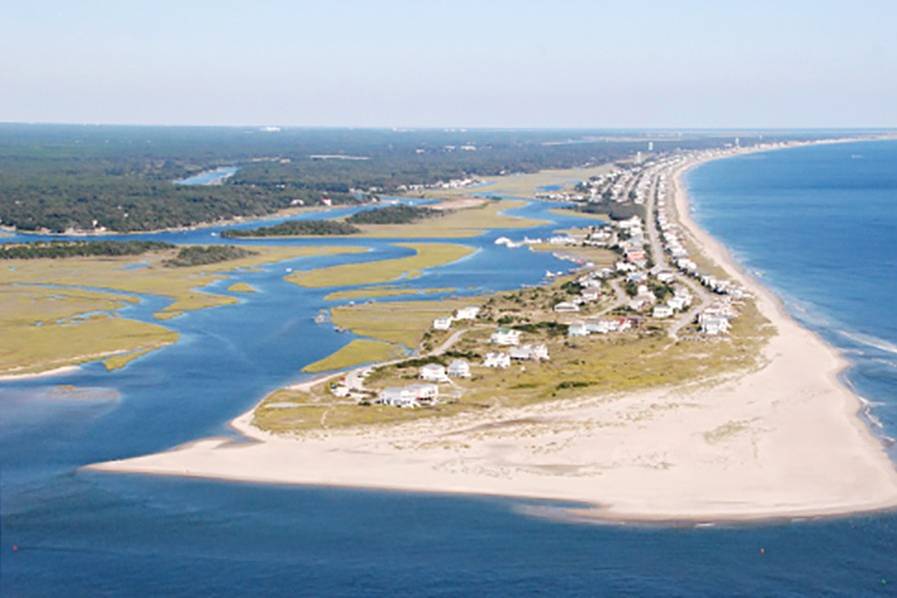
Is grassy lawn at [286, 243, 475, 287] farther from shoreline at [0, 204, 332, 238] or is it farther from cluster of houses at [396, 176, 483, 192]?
cluster of houses at [396, 176, 483, 192]

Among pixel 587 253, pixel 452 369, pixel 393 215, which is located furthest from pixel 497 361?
pixel 393 215

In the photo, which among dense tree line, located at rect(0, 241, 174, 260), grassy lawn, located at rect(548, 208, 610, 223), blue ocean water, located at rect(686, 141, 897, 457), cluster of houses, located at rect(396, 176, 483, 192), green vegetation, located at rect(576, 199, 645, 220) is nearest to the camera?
blue ocean water, located at rect(686, 141, 897, 457)

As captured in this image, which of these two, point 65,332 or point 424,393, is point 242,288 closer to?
point 65,332

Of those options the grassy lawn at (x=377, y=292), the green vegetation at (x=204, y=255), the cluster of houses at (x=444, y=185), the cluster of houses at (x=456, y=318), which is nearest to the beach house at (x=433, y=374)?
the cluster of houses at (x=456, y=318)

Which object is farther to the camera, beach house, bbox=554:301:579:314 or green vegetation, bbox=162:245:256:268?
green vegetation, bbox=162:245:256:268

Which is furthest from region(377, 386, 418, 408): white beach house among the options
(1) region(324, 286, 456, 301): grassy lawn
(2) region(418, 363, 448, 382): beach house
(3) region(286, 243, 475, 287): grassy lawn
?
(3) region(286, 243, 475, 287): grassy lawn

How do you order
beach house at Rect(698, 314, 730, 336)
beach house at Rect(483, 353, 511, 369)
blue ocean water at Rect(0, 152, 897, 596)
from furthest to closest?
beach house at Rect(698, 314, 730, 336)
beach house at Rect(483, 353, 511, 369)
blue ocean water at Rect(0, 152, 897, 596)

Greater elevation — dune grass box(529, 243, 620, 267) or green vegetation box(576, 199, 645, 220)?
green vegetation box(576, 199, 645, 220)

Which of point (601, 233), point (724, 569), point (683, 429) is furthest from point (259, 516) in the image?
point (601, 233)

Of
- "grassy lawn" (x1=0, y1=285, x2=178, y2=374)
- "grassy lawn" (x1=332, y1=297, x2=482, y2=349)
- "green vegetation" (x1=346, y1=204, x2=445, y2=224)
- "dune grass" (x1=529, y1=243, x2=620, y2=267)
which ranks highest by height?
"green vegetation" (x1=346, y1=204, x2=445, y2=224)
